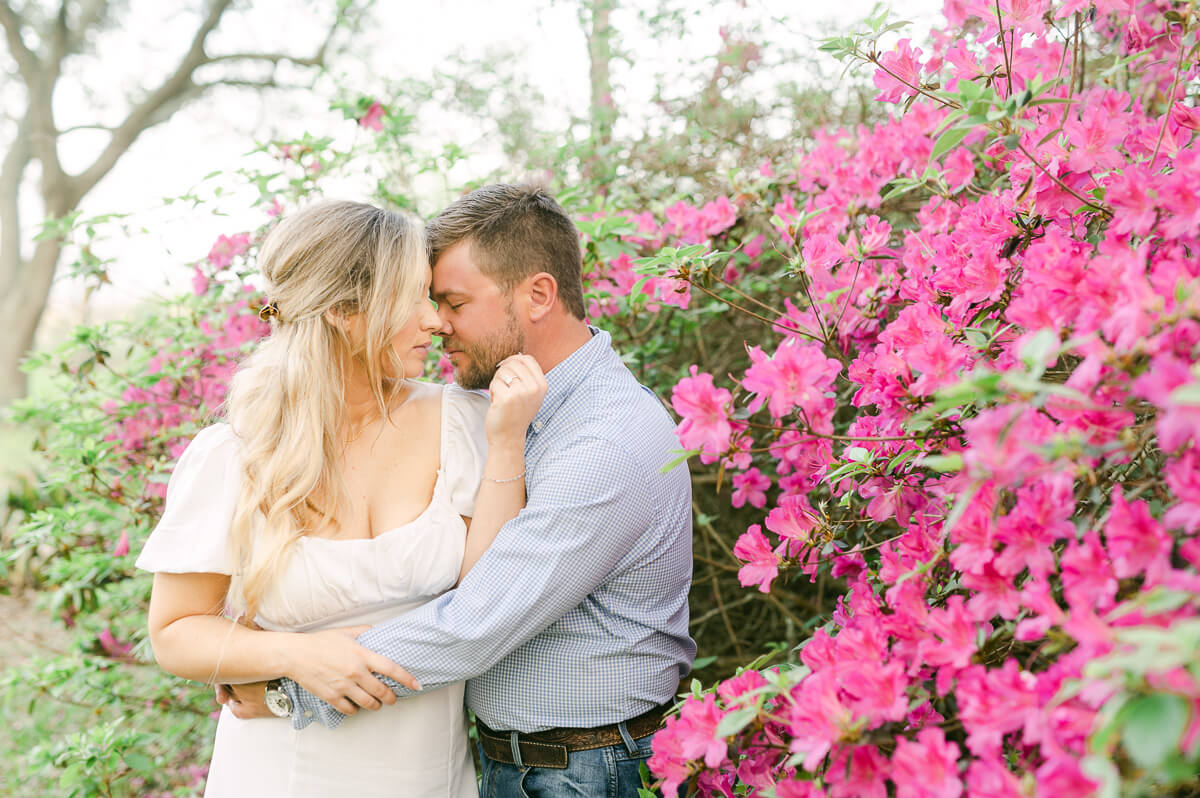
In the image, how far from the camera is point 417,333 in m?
1.94

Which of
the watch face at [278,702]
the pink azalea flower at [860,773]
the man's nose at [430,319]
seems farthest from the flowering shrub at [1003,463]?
the watch face at [278,702]

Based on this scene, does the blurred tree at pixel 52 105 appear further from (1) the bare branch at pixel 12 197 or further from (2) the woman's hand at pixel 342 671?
(2) the woman's hand at pixel 342 671

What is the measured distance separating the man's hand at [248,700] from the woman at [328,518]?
5cm

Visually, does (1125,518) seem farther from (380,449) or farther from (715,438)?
(380,449)

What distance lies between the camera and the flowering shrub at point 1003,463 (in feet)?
2.76

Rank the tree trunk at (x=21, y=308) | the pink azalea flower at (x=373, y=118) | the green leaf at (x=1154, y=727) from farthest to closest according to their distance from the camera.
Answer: the tree trunk at (x=21, y=308)
the pink azalea flower at (x=373, y=118)
the green leaf at (x=1154, y=727)

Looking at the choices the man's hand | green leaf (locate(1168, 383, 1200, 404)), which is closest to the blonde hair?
the man's hand

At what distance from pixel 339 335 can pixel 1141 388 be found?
60.5 inches

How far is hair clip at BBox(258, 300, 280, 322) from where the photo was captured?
6.17ft

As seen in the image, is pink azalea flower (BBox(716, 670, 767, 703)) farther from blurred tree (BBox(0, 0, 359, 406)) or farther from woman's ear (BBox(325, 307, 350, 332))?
blurred tree (BBox(0, 0, 359, 406))

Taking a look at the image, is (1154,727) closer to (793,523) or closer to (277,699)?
(793,523)

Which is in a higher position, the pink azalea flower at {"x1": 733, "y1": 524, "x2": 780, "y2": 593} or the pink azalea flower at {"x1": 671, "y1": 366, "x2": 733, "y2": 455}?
the pink azalea flower at {"x1": 671, "y1": 366, "x2": 733, "y2": 455}

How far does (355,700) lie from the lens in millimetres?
1622

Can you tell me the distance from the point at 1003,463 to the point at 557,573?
36.3 inches
